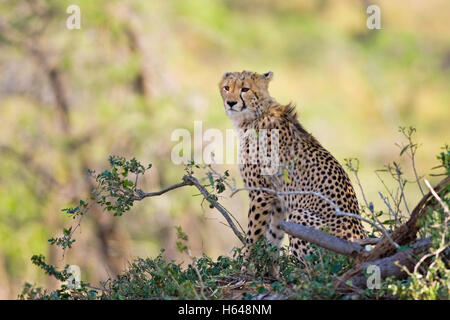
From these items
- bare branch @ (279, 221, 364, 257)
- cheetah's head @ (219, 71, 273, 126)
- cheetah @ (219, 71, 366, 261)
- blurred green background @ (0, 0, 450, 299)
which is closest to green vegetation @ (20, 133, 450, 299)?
bare branch @ (279, 221, 364, 257)

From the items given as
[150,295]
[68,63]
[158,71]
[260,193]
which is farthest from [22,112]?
[150,295]

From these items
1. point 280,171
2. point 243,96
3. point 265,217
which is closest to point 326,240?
point 280,171

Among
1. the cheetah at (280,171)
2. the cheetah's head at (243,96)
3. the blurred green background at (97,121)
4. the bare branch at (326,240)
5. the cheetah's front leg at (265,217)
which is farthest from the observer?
the blurred green background at (97,121)

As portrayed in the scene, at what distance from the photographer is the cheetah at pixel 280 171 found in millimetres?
4883

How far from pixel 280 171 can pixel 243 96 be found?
0.82 metres

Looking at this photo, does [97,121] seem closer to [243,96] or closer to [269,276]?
[243,96]

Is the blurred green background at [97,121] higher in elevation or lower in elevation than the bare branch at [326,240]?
higher

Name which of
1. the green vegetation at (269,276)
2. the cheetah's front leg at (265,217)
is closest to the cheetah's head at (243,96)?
the cheetah's front leg at (265,217)

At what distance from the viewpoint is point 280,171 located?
211 inches

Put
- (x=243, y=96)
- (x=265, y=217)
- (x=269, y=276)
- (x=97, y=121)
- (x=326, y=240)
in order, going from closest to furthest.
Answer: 1. (x=326, y=240)
2. (x=269, y=276)
3. (x=265, y=217)
4. (x=243, y=96)
5. (x=97, y=121)

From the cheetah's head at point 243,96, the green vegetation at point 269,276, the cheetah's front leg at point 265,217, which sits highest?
the cheetah's head at point 243,96

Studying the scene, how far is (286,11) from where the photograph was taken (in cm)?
2231

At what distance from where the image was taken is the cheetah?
4.88 m

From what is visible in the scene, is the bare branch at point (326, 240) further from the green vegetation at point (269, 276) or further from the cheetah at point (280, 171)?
the cheetah at point (280, 171)
